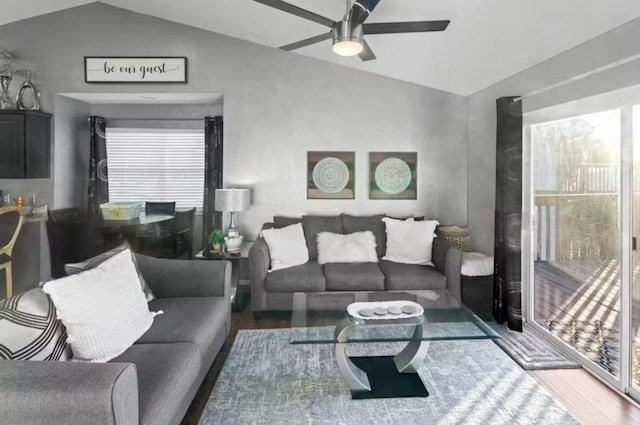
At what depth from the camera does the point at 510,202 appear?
326cm

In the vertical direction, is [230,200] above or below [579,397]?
above

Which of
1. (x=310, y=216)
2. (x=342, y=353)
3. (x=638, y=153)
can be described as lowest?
(x=342, y=353)

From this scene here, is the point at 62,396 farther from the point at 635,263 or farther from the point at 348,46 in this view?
the point at 635,263

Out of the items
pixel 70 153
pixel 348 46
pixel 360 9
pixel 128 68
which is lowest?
pixel 70 153

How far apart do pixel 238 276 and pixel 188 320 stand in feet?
5.52

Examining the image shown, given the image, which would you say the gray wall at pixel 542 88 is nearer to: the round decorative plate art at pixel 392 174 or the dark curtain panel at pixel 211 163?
the round decorative plate art at pixel 392 174

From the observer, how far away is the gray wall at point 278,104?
4.25 meters

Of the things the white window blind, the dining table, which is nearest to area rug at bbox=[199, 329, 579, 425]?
the dining table

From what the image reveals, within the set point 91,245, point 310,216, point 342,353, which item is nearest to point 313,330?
point 342,353

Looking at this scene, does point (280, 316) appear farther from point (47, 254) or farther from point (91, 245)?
point (47, 254)

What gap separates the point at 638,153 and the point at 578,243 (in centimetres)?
81

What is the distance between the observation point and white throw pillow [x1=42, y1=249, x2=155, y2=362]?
167cm

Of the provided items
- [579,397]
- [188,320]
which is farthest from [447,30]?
[188,320]

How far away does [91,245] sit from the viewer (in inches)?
174
